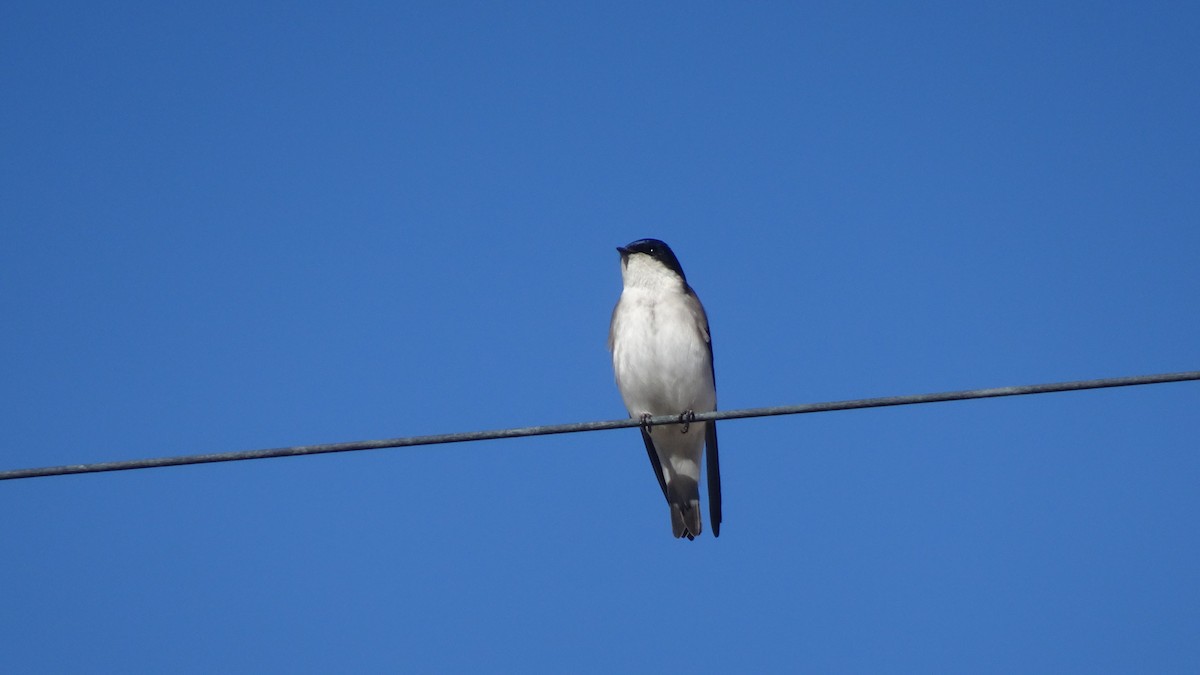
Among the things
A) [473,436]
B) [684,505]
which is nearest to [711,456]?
[684,505]

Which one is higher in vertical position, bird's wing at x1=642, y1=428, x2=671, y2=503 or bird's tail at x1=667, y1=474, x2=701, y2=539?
bird's wing at x1=642, y1=428, x2=671, y2=503

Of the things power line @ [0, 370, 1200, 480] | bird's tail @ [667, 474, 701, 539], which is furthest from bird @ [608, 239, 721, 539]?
power line @ [0, 370, 1200, 480]

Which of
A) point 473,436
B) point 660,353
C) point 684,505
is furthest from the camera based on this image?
point 684,505

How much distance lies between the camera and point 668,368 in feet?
32.8

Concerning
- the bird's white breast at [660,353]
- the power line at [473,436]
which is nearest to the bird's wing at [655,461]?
the bird's white breast at [660,353]

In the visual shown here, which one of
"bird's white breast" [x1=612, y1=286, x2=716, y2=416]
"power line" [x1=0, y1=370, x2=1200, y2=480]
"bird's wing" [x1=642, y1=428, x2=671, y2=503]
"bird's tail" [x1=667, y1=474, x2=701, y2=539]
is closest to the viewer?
"power line" [x1=0, y1=370, x2=1200, y2=480]

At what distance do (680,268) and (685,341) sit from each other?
0.98m

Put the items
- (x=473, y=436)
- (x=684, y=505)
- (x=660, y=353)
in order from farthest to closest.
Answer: (x=684, y=505) → (x=660, y=353) → (x=473, y=436)

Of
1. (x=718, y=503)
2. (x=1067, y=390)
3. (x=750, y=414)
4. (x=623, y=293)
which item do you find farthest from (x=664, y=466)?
(x=1067, y=390)

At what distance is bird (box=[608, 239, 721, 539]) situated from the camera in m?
10.0

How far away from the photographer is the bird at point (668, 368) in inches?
395

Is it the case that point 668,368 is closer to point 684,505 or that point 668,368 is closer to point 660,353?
point 660,353

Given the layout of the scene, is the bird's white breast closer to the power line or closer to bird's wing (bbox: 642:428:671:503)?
bird's wing (bbox: 642:428:671:503)

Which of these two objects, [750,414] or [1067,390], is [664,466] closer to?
[750,414]
